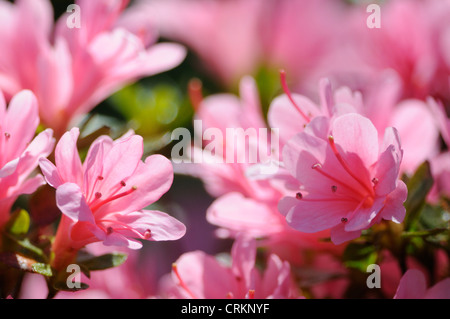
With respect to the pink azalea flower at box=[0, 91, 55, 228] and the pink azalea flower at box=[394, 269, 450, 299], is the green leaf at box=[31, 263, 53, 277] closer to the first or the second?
the pink azalea flower at box=[0, 91, 55, 228]

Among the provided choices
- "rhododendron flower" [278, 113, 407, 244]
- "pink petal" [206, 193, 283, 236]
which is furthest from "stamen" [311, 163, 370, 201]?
"pink petal" [206, 193, 283, 236]

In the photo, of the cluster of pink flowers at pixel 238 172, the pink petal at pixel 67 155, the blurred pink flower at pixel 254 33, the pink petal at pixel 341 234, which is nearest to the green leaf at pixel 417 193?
the cluster of pink flowers at pixel 238 172

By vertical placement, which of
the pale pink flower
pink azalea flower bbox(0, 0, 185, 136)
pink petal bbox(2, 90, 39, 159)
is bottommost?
pink petal bbox(2, 90, 39, 159)

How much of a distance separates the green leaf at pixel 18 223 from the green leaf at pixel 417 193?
426 millimetres

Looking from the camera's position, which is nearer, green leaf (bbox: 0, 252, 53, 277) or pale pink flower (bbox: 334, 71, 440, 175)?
green leaf (bbox: 0, 252, 53, 277)

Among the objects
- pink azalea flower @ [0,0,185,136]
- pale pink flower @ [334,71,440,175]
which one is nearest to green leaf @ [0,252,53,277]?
pink azalea flower @ [0,0,185,136]

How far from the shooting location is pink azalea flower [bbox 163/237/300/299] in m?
0.67

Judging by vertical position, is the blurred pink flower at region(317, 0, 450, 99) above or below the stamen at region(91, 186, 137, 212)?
above

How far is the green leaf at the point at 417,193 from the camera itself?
2.24ft

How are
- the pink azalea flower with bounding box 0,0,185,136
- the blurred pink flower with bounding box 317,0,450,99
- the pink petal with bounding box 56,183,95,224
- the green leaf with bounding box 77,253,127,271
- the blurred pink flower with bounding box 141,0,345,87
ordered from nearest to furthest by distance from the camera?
the pink petal with bounding box 56,183,95,224 < the green leaf with bounding box 77,253,127,271 < the pink azalea flower with bounding box 0,0,185,136 < the blurred pink flower with bounding box 317,0,450,99 < the blurred pink flower with bounding box 141,0,345,87

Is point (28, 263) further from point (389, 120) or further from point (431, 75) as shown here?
point (431, 75)

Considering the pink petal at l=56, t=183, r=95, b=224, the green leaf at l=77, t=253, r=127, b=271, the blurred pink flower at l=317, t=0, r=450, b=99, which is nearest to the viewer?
the pink petal at l=56, t=183, r=95, b=224
